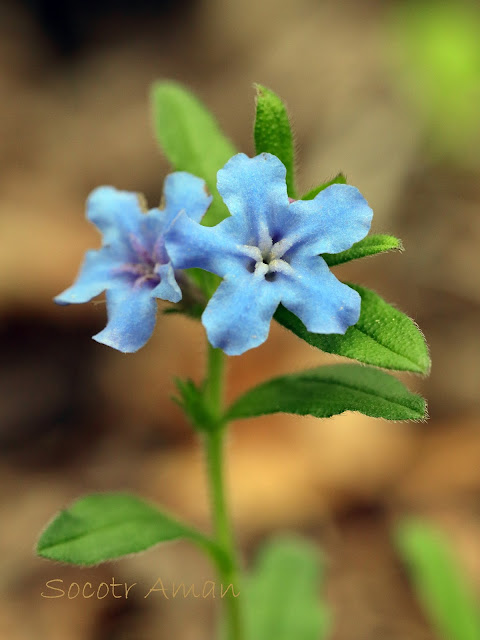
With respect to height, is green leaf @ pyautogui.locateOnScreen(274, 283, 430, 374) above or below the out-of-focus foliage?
below

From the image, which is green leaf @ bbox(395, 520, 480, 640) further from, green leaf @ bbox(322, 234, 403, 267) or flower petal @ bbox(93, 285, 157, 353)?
flower petal @ bbox(93, 285, 157, 353)

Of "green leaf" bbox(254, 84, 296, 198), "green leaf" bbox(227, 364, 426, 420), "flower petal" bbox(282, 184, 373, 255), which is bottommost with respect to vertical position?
"green leaf" bbox(227, 364, 426, 420)

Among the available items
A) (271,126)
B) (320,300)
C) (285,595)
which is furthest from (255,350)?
(320,300)

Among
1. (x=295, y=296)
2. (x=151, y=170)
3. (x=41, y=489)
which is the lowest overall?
(x=41, y=489)

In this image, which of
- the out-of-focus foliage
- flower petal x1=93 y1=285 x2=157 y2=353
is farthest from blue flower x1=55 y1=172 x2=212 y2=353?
the out-of-focus foliage

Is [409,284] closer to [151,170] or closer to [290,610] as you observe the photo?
[151,170]

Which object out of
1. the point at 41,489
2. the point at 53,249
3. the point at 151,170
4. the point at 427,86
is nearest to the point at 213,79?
the point at 151,170

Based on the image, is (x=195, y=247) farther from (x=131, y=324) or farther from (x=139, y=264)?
(x=139, y=264)

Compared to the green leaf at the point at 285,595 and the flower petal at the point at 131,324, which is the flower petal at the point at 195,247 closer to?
the flower petal at the point at 131,324
